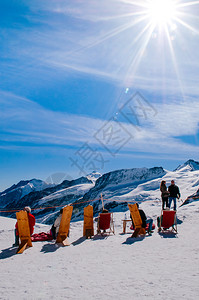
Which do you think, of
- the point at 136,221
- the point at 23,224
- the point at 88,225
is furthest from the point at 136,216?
the point at 23,224

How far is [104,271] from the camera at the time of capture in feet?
16.8

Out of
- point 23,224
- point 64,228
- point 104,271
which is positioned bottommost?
point 104,271

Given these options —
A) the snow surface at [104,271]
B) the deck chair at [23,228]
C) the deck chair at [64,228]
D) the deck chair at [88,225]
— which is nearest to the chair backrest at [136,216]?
the snow surface at [104,271]

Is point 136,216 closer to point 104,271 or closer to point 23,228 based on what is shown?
point 23,228

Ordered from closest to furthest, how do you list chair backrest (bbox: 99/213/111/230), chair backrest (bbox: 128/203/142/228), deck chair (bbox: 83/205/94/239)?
chair backrest (bbox: 128/203/142/228)
deck chair (bbox: 83/205/94/239)
chair backrest (bbox: 99/213/111/230)

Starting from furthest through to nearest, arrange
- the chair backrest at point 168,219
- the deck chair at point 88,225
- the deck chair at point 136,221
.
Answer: the chair backrest at point 168,219, the deck chair at point 88,225, the deck chair at point 136,221

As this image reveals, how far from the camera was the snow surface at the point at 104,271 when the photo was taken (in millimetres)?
3893

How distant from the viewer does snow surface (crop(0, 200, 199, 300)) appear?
3893 millimetres

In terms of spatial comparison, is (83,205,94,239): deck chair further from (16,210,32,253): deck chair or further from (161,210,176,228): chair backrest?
(161,210,176,228): chair backrest

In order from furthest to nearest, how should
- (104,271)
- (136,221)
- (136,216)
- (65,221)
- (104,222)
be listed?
(104,222), (136,216), (136,221), (65,221), (104,271)

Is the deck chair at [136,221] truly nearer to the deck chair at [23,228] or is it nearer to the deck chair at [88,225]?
the deck chair at [88,225]

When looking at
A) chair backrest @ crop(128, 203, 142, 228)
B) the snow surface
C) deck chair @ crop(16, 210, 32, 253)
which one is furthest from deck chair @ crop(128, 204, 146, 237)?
deck chair @ crop(16, 210, 32, 253)

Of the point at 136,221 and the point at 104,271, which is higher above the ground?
the point at 136,221

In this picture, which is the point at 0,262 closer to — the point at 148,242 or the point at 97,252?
the point at 97,252
